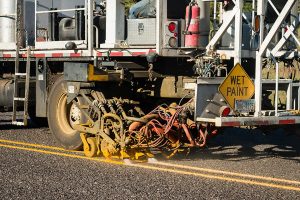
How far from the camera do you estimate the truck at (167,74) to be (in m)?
7.94

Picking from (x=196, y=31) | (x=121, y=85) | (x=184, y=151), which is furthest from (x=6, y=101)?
(x=196, y=31)

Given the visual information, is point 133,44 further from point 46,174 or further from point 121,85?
point 46,174

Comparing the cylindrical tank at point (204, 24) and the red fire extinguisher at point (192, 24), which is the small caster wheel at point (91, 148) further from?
the cylindrical tank at point (204, 24)

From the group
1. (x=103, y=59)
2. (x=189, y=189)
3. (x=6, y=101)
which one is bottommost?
(x=189, y=189)

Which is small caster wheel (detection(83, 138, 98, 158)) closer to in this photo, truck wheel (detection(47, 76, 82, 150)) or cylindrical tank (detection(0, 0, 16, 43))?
truck wheel (detection(47, 76, 82, 150))

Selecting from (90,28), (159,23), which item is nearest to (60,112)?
(90,28)

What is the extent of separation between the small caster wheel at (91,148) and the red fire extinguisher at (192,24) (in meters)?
1.94

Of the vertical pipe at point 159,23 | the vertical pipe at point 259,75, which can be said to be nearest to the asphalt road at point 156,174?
the vertical pipe at point 259,75

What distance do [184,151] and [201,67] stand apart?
183 cm

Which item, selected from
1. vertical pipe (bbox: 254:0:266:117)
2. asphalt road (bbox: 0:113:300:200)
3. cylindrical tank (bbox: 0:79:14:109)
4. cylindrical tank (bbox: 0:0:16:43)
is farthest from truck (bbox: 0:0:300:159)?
cylindrical tank (bbox: 0:0:16:43)

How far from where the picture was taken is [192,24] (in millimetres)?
8328

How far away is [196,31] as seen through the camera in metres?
8.34

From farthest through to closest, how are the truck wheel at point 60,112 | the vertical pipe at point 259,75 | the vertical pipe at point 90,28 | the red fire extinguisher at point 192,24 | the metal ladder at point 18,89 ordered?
the metal ladder at point 18,89, the truck wheel at point 60,112, the vertical pipe at point 90,28, the red fire extinguisher at point 192,24, the vertical pipe at point 259,75

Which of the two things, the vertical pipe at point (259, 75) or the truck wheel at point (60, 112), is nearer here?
the vertical pipe at point (259, 75)
